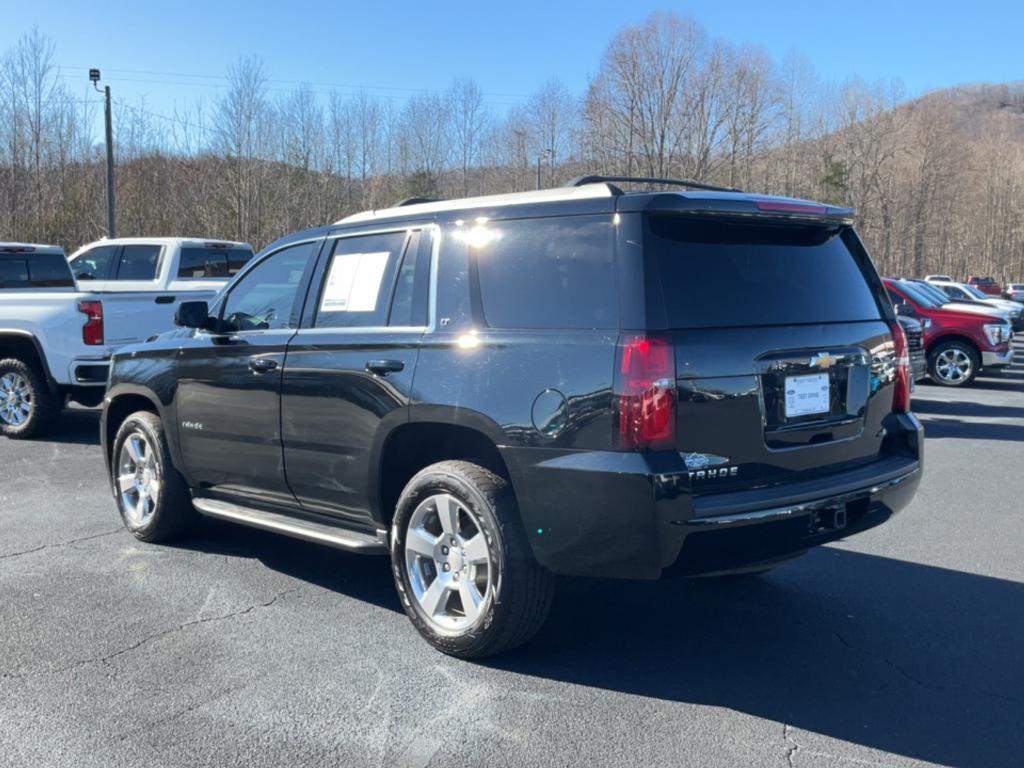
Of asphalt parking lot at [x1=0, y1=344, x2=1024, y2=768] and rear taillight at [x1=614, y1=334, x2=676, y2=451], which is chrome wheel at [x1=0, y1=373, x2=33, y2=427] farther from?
rear taillight at [x1=614, y1=334, x2=676, y2=451]

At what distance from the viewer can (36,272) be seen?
11000 mm

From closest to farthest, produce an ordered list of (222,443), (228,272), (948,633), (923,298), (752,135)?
(948,633) → (222,443) → (228,272) → (923,298) → (752,135)

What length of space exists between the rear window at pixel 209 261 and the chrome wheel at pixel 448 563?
33.5 ft

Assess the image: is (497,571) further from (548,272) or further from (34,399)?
(34,399)

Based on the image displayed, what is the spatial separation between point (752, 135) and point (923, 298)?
85.6 ft

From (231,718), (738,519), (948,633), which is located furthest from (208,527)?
(948,633)

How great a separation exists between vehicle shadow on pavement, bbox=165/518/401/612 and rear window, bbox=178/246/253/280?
313 inches

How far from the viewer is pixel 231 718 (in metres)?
3.48

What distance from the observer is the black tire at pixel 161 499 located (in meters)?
5.67

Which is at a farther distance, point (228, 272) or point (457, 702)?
A: point (228, 272)

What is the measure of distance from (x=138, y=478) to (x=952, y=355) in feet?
46.6

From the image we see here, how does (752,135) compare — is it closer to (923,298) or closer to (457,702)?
(923,298)

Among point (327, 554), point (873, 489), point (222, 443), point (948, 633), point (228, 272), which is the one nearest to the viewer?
point (873, 489)

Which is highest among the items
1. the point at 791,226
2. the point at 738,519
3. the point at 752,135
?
the point at 752,135
